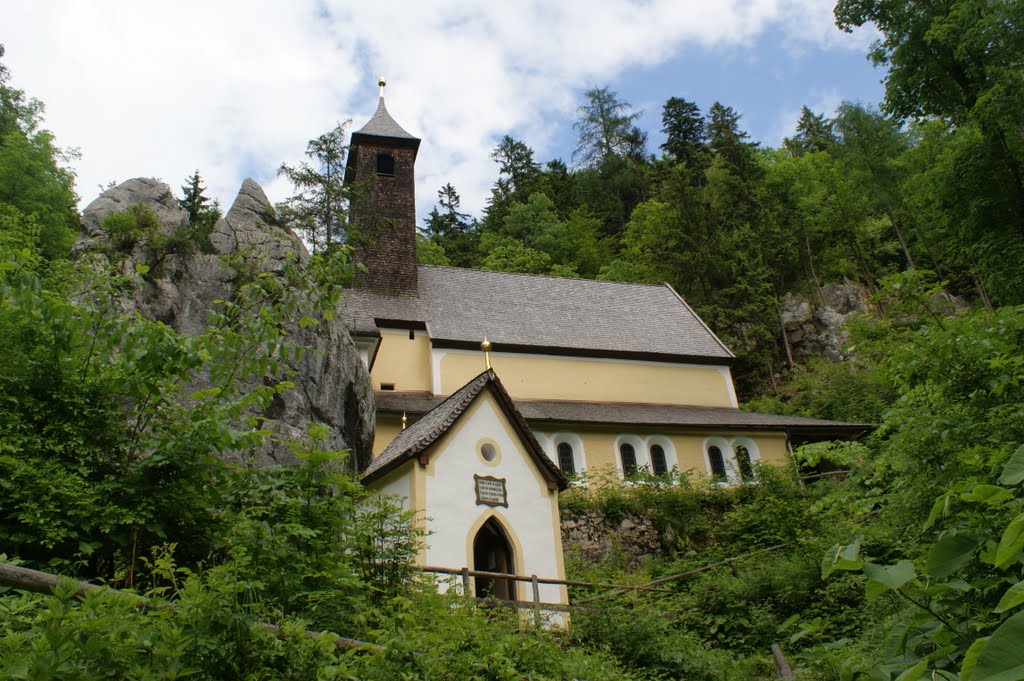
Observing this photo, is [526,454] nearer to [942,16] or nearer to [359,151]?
[942,16]

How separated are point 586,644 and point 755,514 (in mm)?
10371

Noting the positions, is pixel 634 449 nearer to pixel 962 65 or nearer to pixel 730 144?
pixel 962 65

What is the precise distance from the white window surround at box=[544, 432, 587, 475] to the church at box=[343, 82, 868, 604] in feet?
0.11

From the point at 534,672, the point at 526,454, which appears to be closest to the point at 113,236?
the point at 526,454

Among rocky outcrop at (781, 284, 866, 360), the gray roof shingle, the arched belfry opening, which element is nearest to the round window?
the arched belfry opening

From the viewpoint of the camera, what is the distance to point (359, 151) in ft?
108

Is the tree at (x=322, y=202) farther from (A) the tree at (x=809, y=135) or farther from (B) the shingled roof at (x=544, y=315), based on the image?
(A) the tree at (x=809, y=135)

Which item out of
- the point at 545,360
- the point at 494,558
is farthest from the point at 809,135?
the point at 494,558

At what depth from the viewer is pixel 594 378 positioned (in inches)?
1117

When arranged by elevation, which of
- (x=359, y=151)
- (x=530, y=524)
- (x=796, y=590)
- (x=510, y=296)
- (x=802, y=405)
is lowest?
(x=796, y=590)

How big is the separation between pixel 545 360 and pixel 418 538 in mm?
16723

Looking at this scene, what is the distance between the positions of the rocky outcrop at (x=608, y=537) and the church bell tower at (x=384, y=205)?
1105 centimetres

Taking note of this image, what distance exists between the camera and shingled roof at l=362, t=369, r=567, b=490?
13070mm

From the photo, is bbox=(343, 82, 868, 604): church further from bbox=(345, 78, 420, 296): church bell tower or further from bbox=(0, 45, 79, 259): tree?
bbox=(0, 45, 79, 259): tree
